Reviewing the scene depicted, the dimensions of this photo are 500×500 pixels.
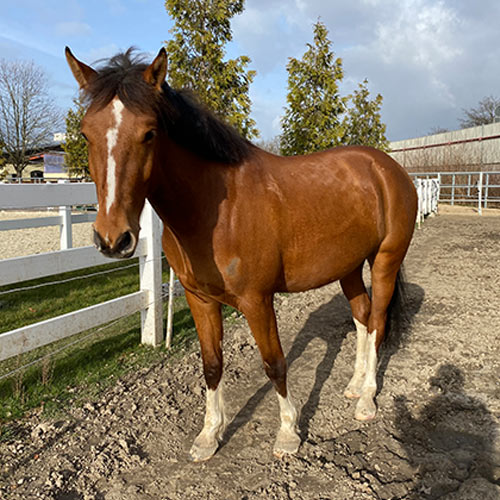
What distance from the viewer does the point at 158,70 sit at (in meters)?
1.75

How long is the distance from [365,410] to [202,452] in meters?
1.15

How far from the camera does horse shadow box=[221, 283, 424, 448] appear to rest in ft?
9.46

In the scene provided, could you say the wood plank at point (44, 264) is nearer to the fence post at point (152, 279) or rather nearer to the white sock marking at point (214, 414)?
the fence post at point (152, 279)

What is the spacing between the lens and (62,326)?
3141mm

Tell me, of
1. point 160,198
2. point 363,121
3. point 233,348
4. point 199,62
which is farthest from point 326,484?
point 363,121

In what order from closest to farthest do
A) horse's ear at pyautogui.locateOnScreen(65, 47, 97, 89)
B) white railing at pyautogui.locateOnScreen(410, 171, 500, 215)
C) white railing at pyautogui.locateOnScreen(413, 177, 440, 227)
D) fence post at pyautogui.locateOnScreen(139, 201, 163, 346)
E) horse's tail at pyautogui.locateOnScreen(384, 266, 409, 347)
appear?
1. horse's ear at pyautogui.locateOnScreen(65, 47, 97, 89)
2. horse's tail at pyautogui.locateOnScreen(384, 266, 409, 347)
3. fence post at pyautogui.locateOnScreen(139, 201, 163, 346)
4. white railing at pyautogui.locateOnScreen(413, 177, 440, 227)
5. white railing at pyautogui.locateOnScreen(410, 171, 500, 215)

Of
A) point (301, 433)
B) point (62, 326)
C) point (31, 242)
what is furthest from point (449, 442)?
point (31, 242)

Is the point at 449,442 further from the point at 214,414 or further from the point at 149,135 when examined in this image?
the point at 149,135

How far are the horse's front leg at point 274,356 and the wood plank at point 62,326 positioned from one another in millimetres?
1629

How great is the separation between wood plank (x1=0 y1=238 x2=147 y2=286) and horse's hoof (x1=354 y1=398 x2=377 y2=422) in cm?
212

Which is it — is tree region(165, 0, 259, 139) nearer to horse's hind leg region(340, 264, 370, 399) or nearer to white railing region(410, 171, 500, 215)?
horse's hind leg region(340, 264, 370, 399)

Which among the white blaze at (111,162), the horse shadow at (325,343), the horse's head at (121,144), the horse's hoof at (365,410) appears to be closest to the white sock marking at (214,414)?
the horse shadow at (325,343)

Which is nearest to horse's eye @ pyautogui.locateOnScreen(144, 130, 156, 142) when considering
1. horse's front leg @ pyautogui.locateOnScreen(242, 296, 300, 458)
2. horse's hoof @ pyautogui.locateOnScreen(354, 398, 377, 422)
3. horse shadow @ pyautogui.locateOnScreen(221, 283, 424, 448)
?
horse's front leg @ pyautogui.locateOnScreen(242, 296, 300, 458)

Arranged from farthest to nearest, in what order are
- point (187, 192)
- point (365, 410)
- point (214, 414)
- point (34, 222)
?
point (34, 222) < point (365, 410) < point (214, 414) < point (187, 192)
